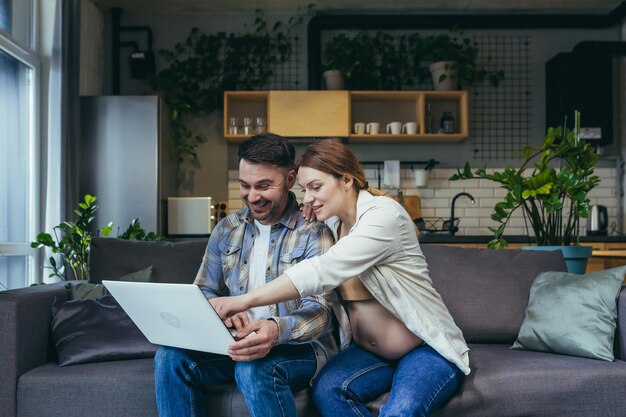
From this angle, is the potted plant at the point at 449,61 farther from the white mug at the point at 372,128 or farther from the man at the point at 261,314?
the man at the point at 261,314

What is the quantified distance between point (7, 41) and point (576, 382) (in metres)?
3.47

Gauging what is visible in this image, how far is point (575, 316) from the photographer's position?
234 cm

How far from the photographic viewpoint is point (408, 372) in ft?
6.09

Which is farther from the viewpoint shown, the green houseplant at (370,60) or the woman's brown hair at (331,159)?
the green houseplant at (370,60)

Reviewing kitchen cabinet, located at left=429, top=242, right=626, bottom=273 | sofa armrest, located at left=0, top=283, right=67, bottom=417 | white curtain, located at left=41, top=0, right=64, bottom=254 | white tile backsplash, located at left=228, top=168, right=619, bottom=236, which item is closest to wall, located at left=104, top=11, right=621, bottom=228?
white tile backsplash, located at left=228, top=168, right=619, bottom=236

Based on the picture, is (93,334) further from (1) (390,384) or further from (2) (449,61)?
(2) (449,61)

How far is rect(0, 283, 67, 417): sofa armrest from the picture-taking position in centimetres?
208

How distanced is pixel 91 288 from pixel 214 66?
3.42 metres

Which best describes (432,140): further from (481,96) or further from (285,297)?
(285,297)

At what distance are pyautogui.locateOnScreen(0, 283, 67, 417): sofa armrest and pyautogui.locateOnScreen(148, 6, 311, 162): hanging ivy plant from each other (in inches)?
131

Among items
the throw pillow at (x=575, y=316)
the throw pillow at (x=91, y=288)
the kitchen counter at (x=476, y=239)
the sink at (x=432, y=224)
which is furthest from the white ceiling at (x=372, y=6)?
the throw pillow at (x=575, y=316)

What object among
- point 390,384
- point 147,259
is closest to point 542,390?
point 390,384

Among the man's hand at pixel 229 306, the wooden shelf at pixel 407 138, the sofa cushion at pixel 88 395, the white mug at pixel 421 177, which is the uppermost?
→ the wooden shelf at pixel 407 138

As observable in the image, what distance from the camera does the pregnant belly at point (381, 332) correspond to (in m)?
1.98
